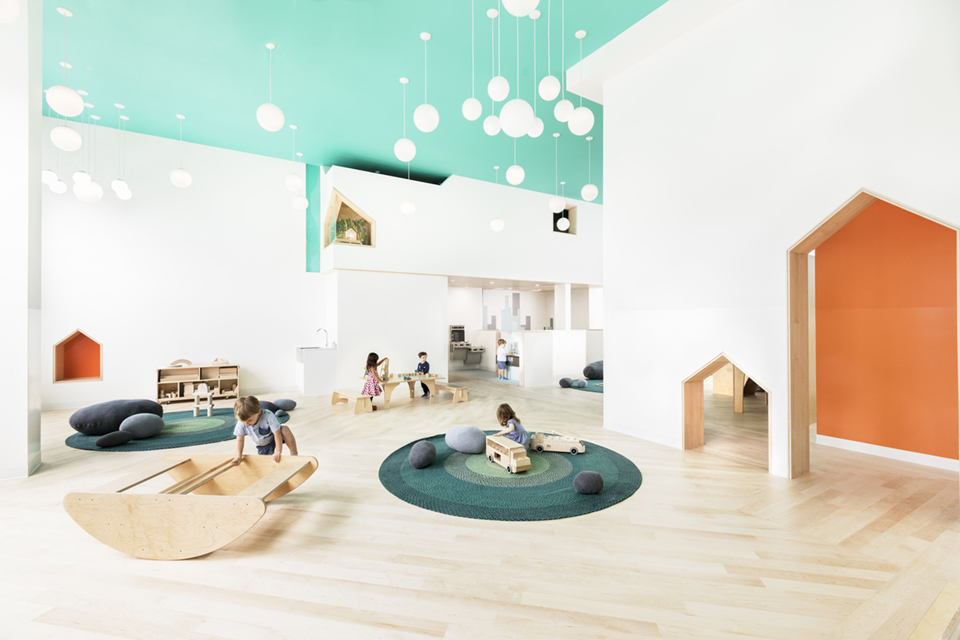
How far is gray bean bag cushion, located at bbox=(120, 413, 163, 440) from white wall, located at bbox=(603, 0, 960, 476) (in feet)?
23.0

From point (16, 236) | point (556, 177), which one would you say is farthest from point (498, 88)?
point (556, 177)

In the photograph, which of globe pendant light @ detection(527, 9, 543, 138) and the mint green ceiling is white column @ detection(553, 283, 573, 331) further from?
globe pendant light @ detection(527, 9, 543, 138)

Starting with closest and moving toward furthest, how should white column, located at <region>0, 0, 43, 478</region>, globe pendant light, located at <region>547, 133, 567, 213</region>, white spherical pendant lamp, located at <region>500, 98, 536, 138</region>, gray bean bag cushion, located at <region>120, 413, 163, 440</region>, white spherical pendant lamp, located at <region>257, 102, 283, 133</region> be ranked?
white spherical pendant lamp, located at <region>500, 98, 536, 138</region> < white spherical pendant lamp, located at <region>257, 102, 283, 133</region> < white column, located at <region>0, 0, 43, 478</region> < gray bean bag cushion, located at <region>120, 413, 163, 440</region> < globe pendant light, located at <region>547, 133, 567, 213</region>

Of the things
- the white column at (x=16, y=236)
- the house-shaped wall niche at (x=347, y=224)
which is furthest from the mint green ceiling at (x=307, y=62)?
the house-shaped wall niche at (x=347, y=224)

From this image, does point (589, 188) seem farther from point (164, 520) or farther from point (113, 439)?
point (113, 439)

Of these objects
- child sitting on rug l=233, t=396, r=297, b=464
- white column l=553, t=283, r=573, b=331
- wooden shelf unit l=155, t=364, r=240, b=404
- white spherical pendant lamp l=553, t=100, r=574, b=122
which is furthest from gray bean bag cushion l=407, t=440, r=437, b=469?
white column l=553, t=283, r=573, b=331

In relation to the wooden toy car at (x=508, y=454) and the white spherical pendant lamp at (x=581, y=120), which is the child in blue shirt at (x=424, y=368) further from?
the white spherical pendant lamp at (x=581, y=120)

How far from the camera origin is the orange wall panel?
459cm

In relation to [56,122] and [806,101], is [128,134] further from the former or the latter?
[806,101]

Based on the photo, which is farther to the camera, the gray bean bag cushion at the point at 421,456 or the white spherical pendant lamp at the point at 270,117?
the gray bean bag cushion at the point at 421,456

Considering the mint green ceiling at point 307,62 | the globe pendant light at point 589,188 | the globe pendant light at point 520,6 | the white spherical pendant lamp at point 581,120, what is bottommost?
the white spherical pendant lamp at point 581,120

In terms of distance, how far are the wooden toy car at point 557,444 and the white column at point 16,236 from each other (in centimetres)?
586

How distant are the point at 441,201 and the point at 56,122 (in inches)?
301

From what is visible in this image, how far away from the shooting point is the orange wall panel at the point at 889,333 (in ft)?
15.0
